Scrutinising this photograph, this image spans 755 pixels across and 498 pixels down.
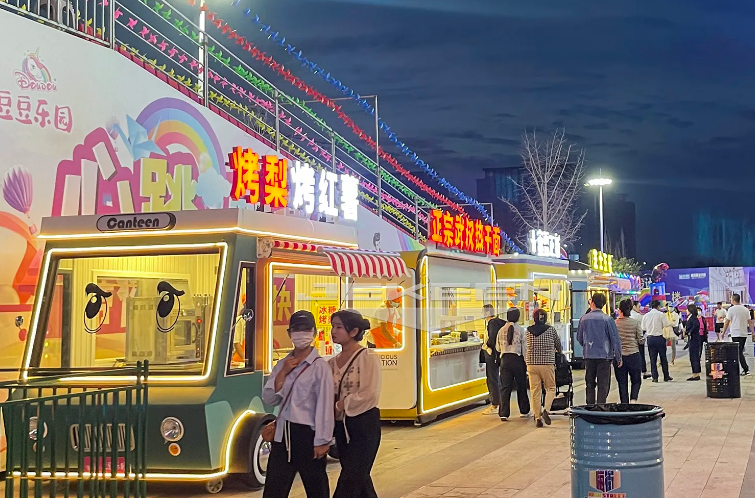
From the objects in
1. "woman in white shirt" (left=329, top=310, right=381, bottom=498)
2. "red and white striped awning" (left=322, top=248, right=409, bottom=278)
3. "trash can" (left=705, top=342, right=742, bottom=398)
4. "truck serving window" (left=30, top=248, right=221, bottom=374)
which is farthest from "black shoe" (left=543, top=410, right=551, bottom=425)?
"woman in white shirt" (left=329, top=310, right=381, bottom=498)

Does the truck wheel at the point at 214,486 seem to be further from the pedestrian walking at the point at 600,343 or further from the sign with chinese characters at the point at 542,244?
the sign with chinese characters at the point at 542,244

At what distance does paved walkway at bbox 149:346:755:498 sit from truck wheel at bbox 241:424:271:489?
0.15 metres

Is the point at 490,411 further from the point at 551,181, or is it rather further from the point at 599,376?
the point at 551,181

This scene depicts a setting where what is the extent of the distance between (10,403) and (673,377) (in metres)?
18.2

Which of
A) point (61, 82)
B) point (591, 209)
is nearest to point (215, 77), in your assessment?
point (61, 82)

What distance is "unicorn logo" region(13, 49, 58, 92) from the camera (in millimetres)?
10857

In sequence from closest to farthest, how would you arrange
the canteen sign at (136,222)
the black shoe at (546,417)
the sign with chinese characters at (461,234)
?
the canteen sign at (136,222), the black shoe at (546,417), the sign with chinese characters at (461,234)

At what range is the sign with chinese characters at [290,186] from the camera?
14.0m

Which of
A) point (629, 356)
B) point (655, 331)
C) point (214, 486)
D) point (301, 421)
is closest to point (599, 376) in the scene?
point (629, 356)

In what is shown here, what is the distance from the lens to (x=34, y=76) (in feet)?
36.2

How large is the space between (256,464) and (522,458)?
302 centimetres

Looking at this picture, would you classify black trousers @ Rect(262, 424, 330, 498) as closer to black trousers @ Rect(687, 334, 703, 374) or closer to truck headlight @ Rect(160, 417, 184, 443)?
truck headlight @ Rect(160, 417, 184, 443)

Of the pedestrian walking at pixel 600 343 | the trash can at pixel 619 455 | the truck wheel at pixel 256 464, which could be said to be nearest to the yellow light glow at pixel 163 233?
the truck wheel at pixel 256 464

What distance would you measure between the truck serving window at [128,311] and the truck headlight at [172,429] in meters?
0.55
